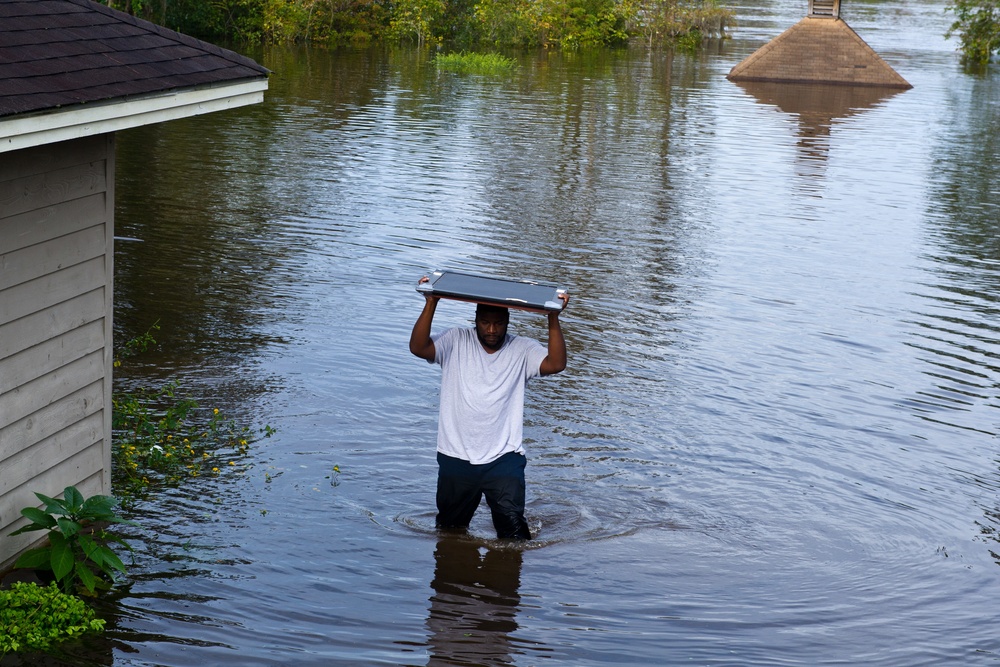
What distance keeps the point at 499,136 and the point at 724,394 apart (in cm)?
1746

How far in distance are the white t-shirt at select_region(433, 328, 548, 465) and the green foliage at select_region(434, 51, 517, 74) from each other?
3879 cm

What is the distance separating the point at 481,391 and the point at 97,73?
264cm

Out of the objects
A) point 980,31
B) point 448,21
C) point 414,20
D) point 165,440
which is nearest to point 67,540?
point 165,440

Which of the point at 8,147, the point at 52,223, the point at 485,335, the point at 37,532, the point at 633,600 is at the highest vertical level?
the point at 8,147

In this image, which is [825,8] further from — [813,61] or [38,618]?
[38,618]

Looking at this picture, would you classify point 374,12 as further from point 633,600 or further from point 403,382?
point 633,600

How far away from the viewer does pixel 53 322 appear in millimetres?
6641

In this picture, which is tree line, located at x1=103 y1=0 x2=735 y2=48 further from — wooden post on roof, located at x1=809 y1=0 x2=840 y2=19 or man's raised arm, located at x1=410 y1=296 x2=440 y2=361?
man's raised arm, located at x1=410 y1=296 x2=440 y2=361

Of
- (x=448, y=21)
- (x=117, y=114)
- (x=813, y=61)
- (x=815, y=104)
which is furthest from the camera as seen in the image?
(x=448, y=21)

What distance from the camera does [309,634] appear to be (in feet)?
22.0

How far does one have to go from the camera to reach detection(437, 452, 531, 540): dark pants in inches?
276

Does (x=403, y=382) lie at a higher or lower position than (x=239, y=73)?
lower

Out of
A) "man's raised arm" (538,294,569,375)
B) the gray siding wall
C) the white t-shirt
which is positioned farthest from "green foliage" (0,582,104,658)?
"man's raised arm" (538,294,569,375)

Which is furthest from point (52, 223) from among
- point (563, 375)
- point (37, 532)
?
point (563, 375)
